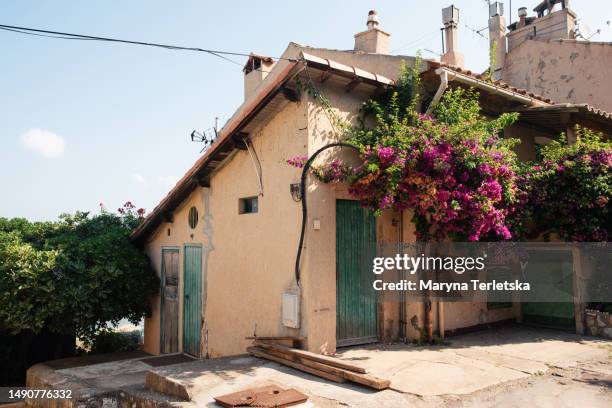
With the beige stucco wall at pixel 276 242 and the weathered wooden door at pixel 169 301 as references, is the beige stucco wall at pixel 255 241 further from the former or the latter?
the weathered wooden door at pixel 169 301

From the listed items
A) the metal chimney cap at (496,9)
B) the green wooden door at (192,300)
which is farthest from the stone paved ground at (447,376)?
the metal chimney cap at (496,9)

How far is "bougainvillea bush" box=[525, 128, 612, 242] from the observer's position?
819cm

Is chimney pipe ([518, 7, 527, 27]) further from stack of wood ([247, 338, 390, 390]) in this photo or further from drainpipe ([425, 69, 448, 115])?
stack of wood ([247, 338, 390, 390])

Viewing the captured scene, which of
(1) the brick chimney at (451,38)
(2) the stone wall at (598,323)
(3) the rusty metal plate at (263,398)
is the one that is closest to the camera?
(3) the rusty metal plate at (263,398)

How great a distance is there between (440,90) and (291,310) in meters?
4.50

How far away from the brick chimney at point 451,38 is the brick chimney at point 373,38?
58.3 inches

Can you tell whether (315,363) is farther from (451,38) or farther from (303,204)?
(451,38)

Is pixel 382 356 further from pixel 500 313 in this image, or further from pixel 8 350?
pixel 8 350

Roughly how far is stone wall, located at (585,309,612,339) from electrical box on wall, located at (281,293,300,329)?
5655mm

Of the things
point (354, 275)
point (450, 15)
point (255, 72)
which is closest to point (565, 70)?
point (450, 15)

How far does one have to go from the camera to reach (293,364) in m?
6.50

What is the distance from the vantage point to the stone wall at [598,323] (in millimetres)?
8328

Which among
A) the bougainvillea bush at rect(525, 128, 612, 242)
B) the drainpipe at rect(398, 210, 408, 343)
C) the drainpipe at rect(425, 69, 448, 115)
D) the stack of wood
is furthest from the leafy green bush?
the bougainvillea bush at rect(525, 128, 612, 242)

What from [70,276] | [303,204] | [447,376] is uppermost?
[303,204]
